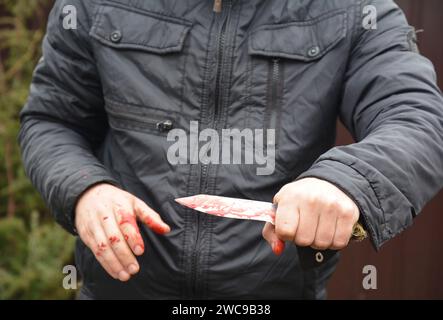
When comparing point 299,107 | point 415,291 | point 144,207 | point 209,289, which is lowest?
point 415,291

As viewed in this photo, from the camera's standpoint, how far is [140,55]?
1.50m

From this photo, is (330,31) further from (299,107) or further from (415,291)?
(415,291)

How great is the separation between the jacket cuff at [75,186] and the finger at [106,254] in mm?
132

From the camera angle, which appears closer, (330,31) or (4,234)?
(330,31)

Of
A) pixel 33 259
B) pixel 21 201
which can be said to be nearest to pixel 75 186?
pixel 33 259

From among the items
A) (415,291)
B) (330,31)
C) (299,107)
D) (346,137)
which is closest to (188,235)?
(299,107)

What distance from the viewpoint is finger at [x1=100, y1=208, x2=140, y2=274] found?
3.88 ft

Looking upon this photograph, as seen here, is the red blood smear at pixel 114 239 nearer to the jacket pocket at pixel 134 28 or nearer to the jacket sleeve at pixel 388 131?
the jacket sleeve at pixel 388 131

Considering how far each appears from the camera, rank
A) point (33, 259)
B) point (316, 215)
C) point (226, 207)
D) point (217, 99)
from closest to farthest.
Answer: point (316, 215), point (226, 207), point (217, 99), point (33, 259)

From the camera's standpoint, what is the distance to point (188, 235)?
56.9 inches

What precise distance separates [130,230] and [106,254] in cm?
7

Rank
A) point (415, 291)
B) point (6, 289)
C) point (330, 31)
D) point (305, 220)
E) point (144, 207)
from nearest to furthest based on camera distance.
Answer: point (305, 220) → point (144, 207) → point (330, 31) → point (6, 289) → point (415, 291)

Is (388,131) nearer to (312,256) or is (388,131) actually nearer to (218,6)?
(312,256)

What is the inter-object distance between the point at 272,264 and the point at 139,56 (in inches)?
23.7
